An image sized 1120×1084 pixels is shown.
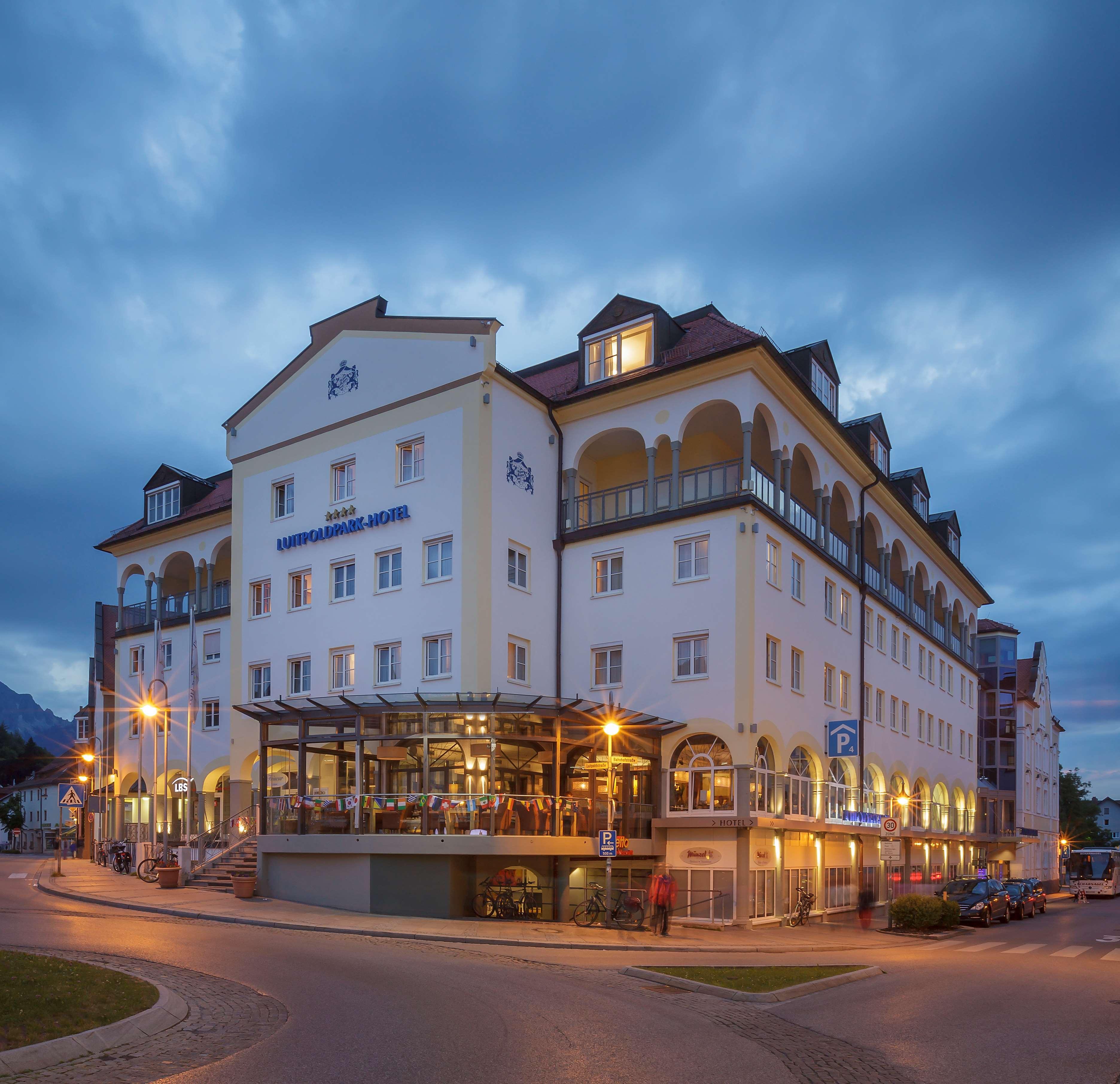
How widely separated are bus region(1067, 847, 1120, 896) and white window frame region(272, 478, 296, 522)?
51.7m

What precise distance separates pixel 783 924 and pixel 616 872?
4971mm

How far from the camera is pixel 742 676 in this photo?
32.4 m

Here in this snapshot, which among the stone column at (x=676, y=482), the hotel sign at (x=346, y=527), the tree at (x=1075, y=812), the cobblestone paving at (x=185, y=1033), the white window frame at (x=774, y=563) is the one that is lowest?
the tree at (x=1075, y=812)

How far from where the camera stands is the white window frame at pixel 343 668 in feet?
121

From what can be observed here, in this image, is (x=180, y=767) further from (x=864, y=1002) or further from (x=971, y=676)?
(x=971, y=676)

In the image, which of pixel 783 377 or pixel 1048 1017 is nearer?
pixel 1048 1017

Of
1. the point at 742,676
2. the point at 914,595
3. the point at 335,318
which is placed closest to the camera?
the point at 742,676

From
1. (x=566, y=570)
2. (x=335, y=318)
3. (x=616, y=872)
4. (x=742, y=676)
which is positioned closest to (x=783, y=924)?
(x=616, y=872)

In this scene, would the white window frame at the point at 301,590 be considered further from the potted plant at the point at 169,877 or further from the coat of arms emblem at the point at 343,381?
the potted plant at the point at 169,877

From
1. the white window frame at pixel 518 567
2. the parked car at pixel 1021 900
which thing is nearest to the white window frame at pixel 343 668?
the white window frame at pixel 518 567

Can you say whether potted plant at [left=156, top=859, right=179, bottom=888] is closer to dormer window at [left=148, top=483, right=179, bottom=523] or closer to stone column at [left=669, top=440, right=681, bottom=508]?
stone column at [left=669, top=440, right=681, bottom=508]

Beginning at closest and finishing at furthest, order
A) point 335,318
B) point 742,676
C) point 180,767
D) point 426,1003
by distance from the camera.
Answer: point 426,1003 → point 742,676 → point 335,318 → point 180,767

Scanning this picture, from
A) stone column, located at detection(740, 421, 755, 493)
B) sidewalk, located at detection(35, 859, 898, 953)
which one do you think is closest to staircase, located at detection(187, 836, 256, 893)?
sidewalk, located at detection(35, 859, 898, 953)

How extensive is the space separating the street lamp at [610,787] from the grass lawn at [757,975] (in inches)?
260
